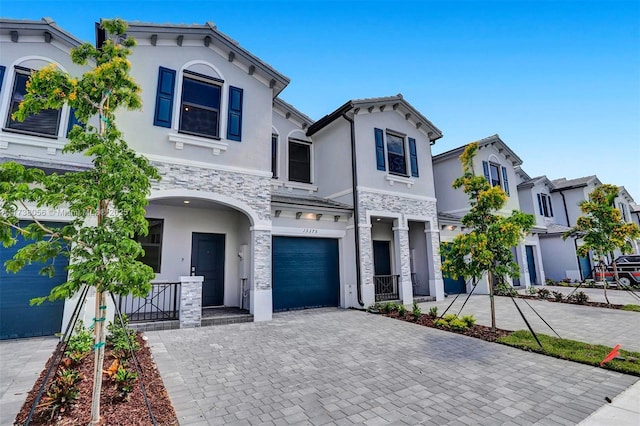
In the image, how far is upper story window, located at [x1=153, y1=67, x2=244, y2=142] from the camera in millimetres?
8836

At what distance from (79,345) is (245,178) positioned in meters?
5.68

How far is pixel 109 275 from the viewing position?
9.98 feet

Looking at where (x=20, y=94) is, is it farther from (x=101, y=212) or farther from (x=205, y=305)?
(x=205, y=305)

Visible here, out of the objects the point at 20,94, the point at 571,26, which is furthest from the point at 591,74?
the point at 20,94

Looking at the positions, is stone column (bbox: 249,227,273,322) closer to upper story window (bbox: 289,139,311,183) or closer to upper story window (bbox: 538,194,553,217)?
upper story window (bbox: 289,139,311,183)

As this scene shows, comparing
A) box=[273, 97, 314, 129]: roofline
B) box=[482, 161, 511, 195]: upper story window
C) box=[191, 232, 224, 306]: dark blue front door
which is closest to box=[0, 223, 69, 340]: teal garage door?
box=[191, 232, 224, 306]: dark blue front door

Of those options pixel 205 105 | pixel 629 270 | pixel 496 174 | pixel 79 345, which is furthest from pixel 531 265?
pixel 79 345

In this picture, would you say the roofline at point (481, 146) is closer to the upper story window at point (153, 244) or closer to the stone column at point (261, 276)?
the stone column at point (261, 276)

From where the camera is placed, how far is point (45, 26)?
7.64 meters

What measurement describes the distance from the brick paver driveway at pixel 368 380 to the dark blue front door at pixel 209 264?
297cm

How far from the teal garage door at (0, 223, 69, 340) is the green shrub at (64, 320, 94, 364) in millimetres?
1531

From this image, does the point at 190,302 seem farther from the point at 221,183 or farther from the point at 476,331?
the point at 476,331

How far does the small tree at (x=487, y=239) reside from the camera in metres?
7.06

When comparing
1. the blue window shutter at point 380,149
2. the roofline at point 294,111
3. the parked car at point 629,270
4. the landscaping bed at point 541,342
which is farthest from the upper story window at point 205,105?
the parked car at point 629,270
